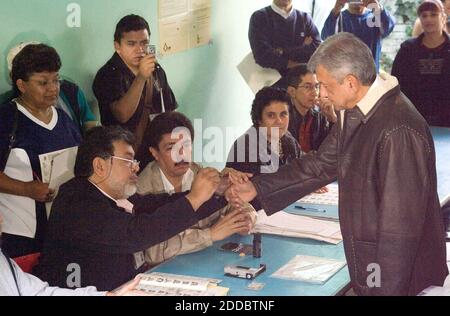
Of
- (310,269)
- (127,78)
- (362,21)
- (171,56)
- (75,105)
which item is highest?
(362,21)

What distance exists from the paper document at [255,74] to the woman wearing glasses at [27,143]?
2.65 m

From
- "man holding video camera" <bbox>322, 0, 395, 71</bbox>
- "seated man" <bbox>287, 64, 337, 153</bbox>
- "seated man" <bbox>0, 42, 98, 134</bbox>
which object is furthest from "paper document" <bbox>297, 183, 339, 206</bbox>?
"man holding video camera" <bbox>322, 0, 395, 71</bbox>

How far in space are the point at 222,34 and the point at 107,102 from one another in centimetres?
182

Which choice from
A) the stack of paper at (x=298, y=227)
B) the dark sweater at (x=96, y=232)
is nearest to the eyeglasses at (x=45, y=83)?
the dark sweater at (x=96, y=232)

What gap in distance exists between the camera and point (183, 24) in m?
4.79

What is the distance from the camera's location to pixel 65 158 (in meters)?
3.22

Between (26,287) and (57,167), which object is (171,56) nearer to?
(57,167)

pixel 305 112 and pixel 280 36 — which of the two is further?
pixel 280 36

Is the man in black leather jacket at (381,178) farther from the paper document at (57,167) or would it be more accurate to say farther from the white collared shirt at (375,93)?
the paper document at (57,167)

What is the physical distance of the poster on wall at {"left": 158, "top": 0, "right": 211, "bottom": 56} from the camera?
180 inches

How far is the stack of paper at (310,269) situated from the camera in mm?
2445

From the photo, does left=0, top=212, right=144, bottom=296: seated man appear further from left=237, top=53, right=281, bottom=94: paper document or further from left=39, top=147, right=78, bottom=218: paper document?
left=237, top=53, right=281, bottom=94: paper document

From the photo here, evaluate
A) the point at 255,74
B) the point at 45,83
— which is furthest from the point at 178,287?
the point at 255,74

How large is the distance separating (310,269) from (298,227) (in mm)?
479
